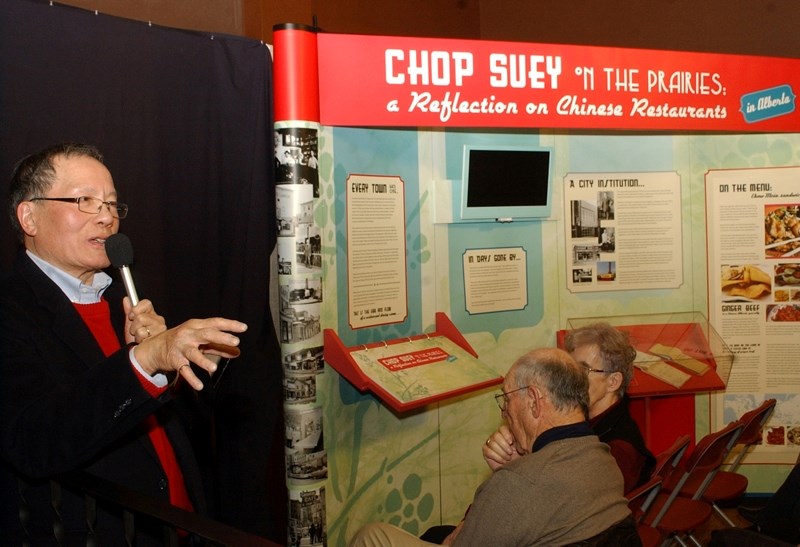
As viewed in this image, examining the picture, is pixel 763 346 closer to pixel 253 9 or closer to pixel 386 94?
pixel 386 94

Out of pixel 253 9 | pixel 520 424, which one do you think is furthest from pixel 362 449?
pixel 253 9

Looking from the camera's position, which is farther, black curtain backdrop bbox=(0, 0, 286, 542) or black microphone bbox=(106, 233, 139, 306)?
black curtain backdrop bbox=(0, 0, 286, 542)

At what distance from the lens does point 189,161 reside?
316 centimetres

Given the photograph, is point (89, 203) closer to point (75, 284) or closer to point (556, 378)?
point (75, 284)

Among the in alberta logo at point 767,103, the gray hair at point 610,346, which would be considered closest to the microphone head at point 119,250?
the gray hair at point 610,346

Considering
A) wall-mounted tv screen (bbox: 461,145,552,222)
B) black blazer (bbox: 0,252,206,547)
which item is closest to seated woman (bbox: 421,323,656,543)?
wall-mounted tv screen (bbox: 461,145,552,222)

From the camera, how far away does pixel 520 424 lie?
8.15 feet

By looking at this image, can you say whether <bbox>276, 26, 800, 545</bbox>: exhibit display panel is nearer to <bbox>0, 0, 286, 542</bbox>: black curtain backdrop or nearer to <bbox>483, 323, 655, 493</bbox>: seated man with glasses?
<bbox>0, 0, 286, 542</bbox>: black curtain backdrop

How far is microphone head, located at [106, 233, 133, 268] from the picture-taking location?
1973 mm

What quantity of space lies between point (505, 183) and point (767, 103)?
1662 millimetres

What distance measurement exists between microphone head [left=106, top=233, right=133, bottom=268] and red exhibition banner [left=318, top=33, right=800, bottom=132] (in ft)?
5.03

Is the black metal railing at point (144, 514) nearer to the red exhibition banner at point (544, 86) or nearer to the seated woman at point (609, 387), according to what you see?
the seated woman at point (609, 387)

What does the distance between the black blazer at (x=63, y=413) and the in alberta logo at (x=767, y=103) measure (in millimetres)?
3733

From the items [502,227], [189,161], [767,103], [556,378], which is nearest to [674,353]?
[502,227]
